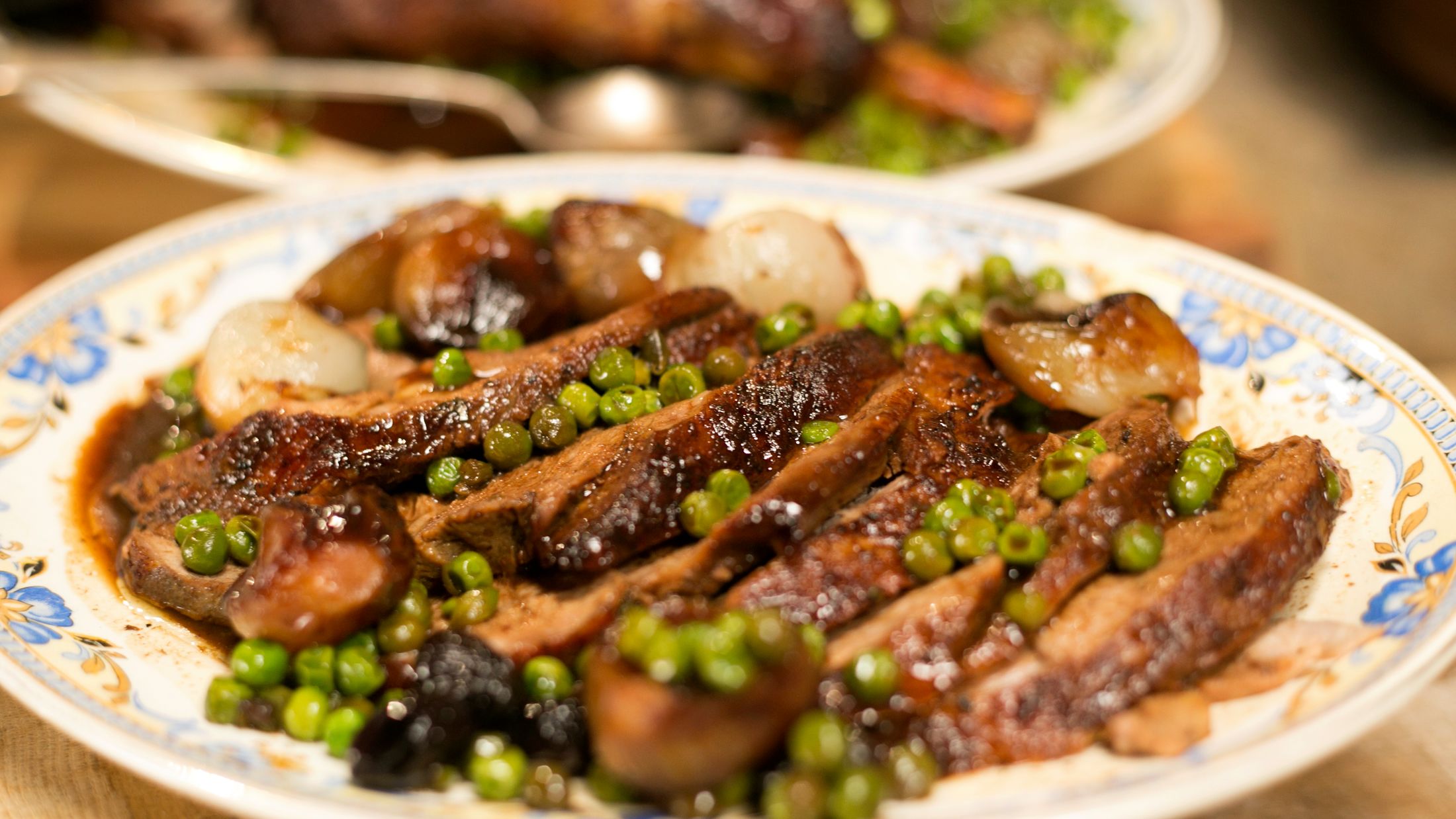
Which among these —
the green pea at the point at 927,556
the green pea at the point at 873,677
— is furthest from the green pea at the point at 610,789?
the green pea at the point at 927,556

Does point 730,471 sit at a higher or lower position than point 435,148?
higher

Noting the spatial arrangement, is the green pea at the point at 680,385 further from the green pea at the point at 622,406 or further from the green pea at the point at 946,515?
the green pea at the point at 946,515

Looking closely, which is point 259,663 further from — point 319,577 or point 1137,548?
point 1137,548

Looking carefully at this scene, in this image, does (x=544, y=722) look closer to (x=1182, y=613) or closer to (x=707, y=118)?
(x=1182, y=613)

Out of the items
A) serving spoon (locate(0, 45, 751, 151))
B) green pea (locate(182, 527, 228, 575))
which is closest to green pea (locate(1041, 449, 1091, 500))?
green pea (locate(182, 527, 228, 575))

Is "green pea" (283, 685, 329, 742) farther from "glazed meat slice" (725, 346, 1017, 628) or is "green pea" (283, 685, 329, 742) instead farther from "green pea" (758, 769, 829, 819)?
"green pea" (758, 769, 829, 819)

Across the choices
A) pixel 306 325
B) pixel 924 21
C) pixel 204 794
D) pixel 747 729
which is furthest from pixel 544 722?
pixel 924 21
